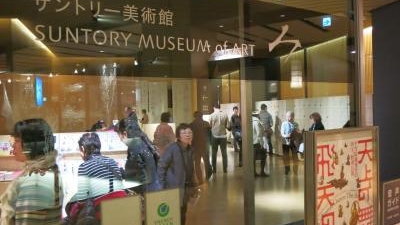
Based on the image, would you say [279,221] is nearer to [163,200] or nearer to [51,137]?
[51,137]

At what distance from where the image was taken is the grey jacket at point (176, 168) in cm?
406

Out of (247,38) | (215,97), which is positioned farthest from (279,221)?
(247,38)

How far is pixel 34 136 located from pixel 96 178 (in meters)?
0.70

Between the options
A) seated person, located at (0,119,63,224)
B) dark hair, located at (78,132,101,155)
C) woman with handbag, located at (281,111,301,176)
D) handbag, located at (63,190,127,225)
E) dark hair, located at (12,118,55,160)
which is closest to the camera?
seated person, located at (0,119,63,224)

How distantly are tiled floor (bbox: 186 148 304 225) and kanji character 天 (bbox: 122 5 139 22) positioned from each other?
2.56 metres

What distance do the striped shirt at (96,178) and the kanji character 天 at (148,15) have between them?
152 cm

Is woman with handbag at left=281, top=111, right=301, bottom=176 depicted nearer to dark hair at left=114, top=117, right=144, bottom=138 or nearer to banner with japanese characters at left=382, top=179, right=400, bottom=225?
dark hair at left=114, top=117, right=144, bottom=138

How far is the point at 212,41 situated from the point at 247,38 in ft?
1.82

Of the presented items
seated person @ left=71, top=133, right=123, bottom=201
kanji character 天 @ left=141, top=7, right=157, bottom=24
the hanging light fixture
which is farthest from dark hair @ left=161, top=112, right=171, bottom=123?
kanji character 天 @ left=141, top=7, right=157, bottom=24

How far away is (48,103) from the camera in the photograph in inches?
151

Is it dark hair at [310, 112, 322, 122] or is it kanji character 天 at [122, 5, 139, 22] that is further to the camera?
dark hair at [310, 112, 322, 122]

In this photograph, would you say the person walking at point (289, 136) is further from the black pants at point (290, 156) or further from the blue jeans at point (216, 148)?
the blue jeans at point (216, 148)

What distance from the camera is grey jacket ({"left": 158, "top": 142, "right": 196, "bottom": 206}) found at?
160 inches

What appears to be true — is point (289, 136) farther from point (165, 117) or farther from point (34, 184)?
point (34, 184)
